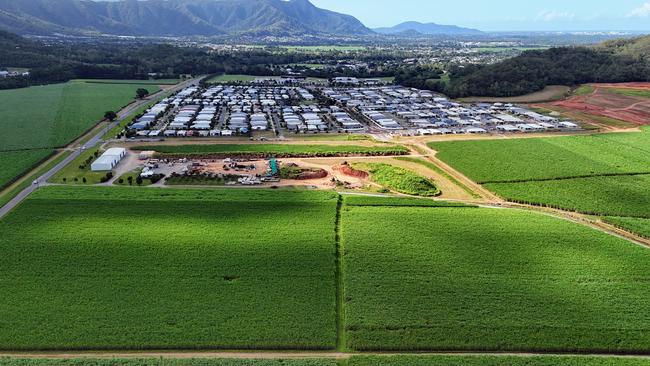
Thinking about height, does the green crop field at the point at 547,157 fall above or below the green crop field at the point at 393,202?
above

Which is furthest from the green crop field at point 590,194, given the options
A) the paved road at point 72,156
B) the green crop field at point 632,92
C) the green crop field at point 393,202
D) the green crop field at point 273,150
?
the green crop field at point 632,92

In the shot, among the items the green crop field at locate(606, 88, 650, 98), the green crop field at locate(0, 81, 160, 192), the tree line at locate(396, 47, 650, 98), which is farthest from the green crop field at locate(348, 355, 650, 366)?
the green crop field at locate(606, 88, 650, 98)

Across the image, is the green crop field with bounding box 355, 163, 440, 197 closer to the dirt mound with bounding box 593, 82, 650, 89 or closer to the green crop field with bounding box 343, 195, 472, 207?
the green crop field with bounding box 343, 195, 472, 207

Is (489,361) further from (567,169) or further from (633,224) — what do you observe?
(567,169)

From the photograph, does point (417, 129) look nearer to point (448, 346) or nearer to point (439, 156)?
point (439, 156)

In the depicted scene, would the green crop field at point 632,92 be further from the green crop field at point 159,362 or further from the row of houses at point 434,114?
the green crop field at point 159,362

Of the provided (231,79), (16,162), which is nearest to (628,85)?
(231,79)
